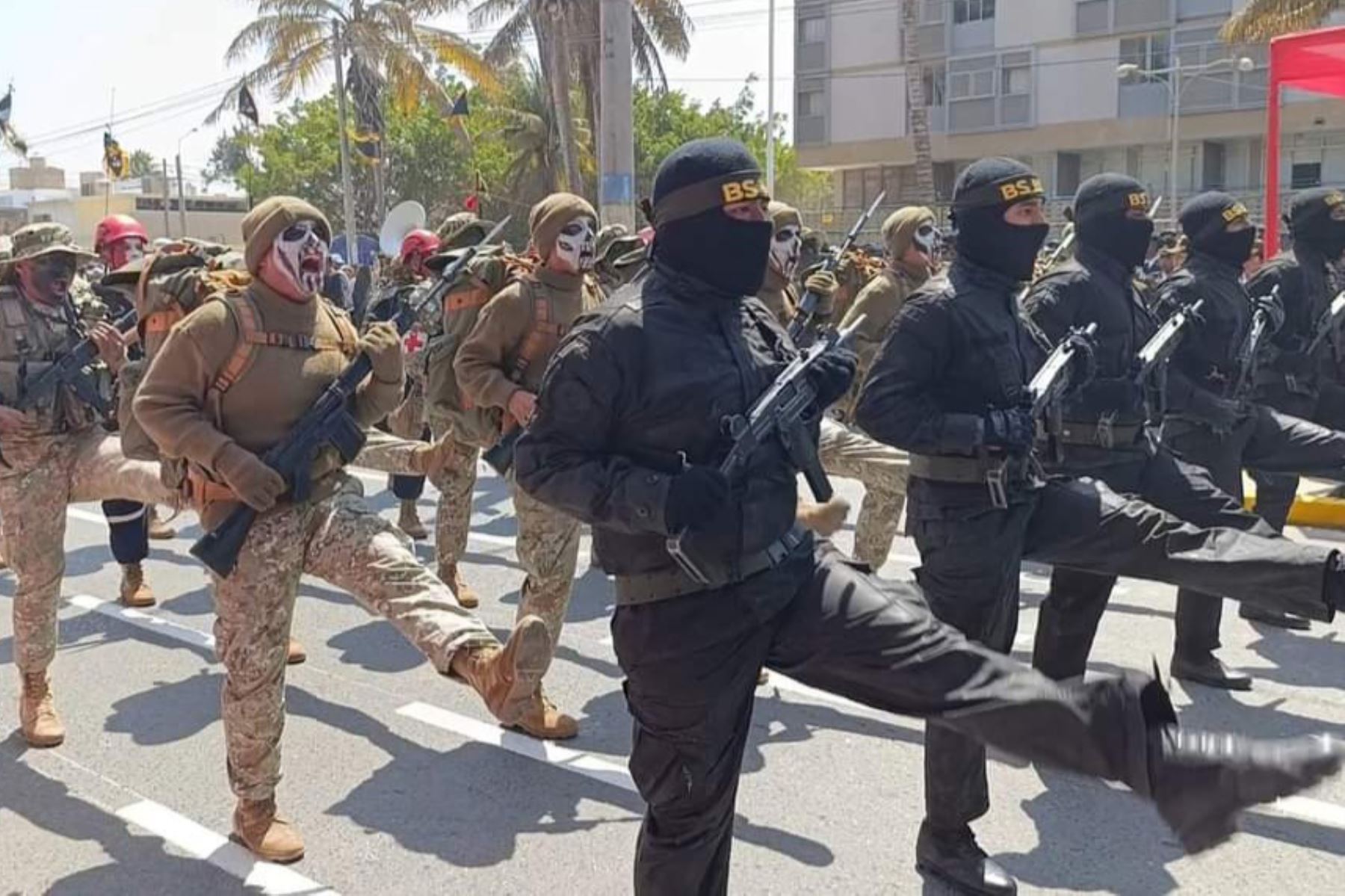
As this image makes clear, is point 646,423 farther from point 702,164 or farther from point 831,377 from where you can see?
point 702,164

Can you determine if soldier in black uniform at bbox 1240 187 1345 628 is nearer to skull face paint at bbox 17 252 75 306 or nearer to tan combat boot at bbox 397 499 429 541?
tan combat boot at bbox 397 499 429 541

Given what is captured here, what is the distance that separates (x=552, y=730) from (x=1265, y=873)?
255 centimetres

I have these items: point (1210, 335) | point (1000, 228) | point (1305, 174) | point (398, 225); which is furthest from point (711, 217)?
point (1305, 174)

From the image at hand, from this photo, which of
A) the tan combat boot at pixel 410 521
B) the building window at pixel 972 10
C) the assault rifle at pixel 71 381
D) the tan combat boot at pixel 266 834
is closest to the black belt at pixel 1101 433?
the tan combat boot at pixel 266 834

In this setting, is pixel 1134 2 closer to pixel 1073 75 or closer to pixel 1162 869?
pixel 1073 75

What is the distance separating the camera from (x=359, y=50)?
2944cm

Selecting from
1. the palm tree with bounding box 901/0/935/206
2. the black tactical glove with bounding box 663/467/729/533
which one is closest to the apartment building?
the palm tree with bounding box 901/0/935/206

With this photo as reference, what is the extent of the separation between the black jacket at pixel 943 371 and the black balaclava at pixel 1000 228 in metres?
0.11

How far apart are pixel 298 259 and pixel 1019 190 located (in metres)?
2.22

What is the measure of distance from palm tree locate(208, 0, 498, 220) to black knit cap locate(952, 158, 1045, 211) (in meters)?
26.5

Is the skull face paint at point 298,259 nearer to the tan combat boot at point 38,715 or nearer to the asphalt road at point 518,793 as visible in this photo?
the asphalt road at point 518,793

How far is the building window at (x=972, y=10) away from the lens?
39875 millimetres

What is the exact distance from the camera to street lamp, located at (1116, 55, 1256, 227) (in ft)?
111

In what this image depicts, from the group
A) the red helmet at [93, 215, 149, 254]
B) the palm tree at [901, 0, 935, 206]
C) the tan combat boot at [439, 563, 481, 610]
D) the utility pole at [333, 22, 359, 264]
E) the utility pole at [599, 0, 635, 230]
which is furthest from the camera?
the utility pole at [333, 22, 359, 264]
